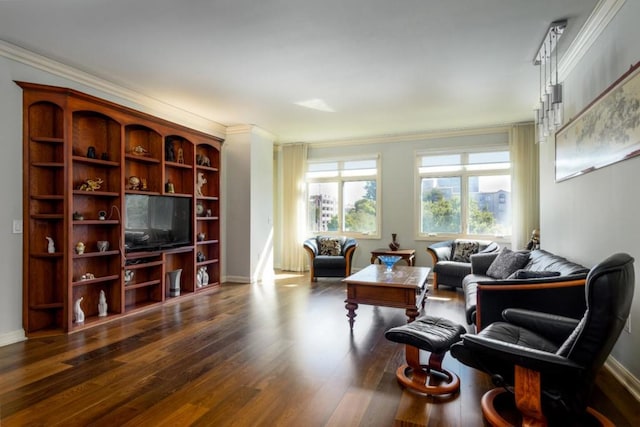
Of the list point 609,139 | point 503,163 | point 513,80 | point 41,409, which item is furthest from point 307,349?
point 503,163

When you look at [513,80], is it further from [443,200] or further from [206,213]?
[206,213]

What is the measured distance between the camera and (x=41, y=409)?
2.13m

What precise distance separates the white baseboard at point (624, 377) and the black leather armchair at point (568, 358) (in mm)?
520

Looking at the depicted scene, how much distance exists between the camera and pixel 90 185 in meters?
3.91

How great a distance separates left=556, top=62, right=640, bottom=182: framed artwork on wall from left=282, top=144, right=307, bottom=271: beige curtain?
478 cm

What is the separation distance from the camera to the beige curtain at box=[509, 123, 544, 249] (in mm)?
5809

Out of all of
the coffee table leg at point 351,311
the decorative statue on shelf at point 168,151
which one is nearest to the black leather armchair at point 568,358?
the coffee table leg at point 351,311

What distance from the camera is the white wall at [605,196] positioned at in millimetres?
2293

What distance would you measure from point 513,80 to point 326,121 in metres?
2.80

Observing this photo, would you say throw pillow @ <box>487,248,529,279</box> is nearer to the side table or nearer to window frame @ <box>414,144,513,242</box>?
the side table

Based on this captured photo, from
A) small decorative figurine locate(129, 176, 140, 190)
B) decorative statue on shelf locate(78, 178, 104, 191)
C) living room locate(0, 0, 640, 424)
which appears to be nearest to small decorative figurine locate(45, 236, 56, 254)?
living room locate(0, 0, 640, 424)

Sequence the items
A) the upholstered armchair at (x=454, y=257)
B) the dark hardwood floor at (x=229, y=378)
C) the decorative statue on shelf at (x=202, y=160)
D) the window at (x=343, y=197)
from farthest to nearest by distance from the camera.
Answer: the window at (x=343, y=197)
the decorative statue on shelf at (x=202, y=160)
the upholstered armchair at (x=454, y=257)
the dark hardwood floor at (x=229, y=378)

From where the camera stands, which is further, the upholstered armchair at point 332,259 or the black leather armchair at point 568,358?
the upholstered armchair at point 332,259

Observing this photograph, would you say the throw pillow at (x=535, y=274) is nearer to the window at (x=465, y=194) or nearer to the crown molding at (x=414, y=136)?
the window at (x=465, y=194)
